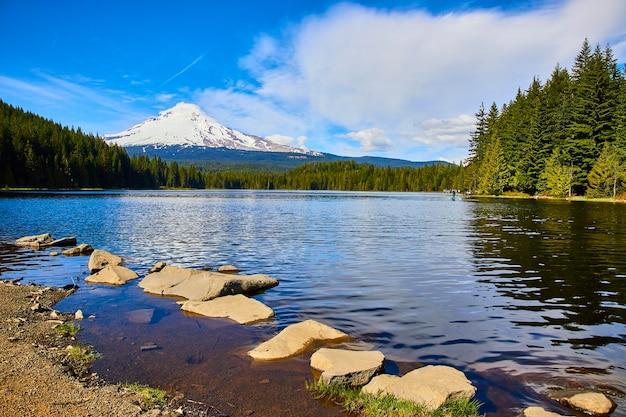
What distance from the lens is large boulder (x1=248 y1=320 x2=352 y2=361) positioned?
35.7 ft

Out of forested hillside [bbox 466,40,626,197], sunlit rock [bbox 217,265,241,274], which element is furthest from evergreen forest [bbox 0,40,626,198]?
sunlit rock [bbox 217,265,241,274]

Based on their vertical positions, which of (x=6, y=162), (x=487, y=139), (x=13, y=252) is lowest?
(x=13, y=252)

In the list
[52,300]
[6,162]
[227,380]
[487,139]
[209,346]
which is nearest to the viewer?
[227,380]

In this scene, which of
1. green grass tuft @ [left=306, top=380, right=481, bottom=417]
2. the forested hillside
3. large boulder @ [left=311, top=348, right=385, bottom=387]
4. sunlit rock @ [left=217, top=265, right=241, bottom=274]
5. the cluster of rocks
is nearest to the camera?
green grass tuft @ [left=306, top=380, right=481, bottom=417]

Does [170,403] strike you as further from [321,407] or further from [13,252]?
[13,252]

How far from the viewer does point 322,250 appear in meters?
28.8

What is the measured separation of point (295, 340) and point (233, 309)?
3980 mm

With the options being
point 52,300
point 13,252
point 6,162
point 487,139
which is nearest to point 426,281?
point 52,300

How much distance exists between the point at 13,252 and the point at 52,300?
15.8 metres

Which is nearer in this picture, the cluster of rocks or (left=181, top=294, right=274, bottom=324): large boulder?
the cluster of rocks

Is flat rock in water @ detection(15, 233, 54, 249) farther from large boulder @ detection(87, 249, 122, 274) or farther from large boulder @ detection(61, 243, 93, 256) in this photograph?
large boulder @ detection(87, 249, 122, 274)

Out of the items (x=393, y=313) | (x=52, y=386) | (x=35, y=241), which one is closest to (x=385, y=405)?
(x=52, y=386)

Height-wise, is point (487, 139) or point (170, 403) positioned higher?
point (487, 139)

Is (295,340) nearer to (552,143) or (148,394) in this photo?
(148,394)
